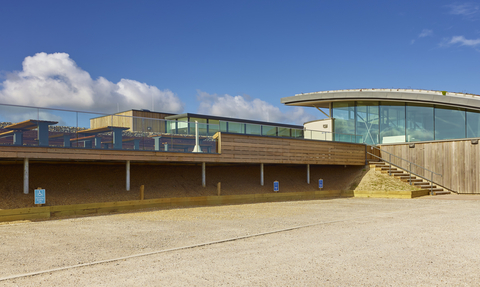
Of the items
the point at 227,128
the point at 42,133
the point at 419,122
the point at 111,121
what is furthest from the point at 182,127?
the point at 419,122

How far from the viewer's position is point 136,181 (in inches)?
683

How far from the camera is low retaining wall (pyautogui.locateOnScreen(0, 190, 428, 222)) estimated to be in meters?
12.7

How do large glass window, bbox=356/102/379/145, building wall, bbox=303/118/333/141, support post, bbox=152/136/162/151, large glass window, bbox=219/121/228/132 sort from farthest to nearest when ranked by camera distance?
large glass window, bbox=356/102/379/145 → building wall, bbox=303/118/333/141 → large glass window, bbox=219/121/228/132 → support post, bbox=152/136/162/151

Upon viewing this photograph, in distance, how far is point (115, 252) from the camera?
25.1 ft

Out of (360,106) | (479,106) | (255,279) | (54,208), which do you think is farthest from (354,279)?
(360,106)

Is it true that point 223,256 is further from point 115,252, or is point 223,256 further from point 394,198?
point 394,198

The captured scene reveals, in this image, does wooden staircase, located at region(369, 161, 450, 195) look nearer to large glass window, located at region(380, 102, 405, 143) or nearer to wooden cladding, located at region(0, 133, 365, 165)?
wooden cladding, located at region(0, 133, 365, 165)

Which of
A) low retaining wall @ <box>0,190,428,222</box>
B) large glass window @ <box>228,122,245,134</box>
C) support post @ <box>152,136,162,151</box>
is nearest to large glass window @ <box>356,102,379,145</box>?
low retaining wall @ <box>0,190,428,222</box>

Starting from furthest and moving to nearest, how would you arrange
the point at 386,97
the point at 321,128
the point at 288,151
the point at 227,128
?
the point at 321,128
the point at 386,97
the point at 288,151
the point at 227,128

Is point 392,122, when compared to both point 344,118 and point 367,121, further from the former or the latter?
point 344,118

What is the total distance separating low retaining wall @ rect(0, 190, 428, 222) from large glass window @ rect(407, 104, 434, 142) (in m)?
4.97

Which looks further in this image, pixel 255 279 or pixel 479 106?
pixel 479 106

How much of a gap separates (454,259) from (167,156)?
40.9 feet

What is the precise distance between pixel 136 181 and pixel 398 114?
1884 cm
